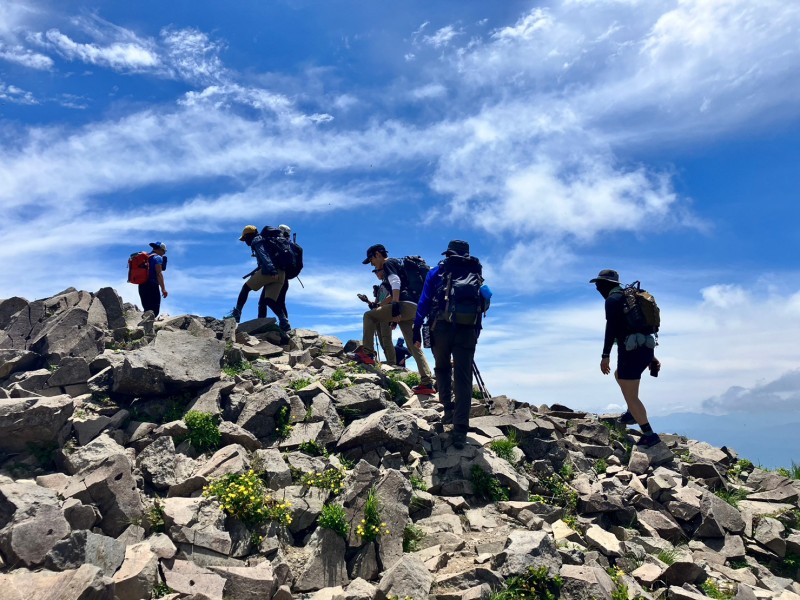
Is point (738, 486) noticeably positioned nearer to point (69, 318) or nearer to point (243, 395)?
point (243, 395)

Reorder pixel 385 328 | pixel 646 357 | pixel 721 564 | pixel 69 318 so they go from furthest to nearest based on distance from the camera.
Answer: pixel 385 328
pixel 69 318
pixel 646 357
pixel 721 564

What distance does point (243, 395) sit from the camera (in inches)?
416

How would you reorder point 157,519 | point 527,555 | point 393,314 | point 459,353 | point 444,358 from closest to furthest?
point 527,555 → point 157,519 → point 459,353 → point 444,358 → point 393,314

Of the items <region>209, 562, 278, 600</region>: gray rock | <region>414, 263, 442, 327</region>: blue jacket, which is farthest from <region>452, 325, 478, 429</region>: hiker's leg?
<region>209, 562, 278, 600</region>: gray rock

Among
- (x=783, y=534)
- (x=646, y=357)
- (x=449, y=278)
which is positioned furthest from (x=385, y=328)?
(x=783, y=534)

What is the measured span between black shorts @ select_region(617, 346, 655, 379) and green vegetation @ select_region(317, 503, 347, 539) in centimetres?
680

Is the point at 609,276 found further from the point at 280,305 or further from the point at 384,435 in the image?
the point at 280,305

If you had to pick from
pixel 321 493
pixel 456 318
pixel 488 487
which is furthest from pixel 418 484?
pixel 456 318

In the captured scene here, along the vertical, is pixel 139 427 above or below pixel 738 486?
above

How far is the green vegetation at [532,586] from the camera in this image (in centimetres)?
656

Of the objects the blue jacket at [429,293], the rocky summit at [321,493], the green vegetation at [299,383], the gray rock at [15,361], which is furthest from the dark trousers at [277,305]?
the blue jacket at [429,293]

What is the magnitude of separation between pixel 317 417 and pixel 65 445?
4.02m

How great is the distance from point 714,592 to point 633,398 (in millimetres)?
4549

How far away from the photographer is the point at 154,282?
17359mm
